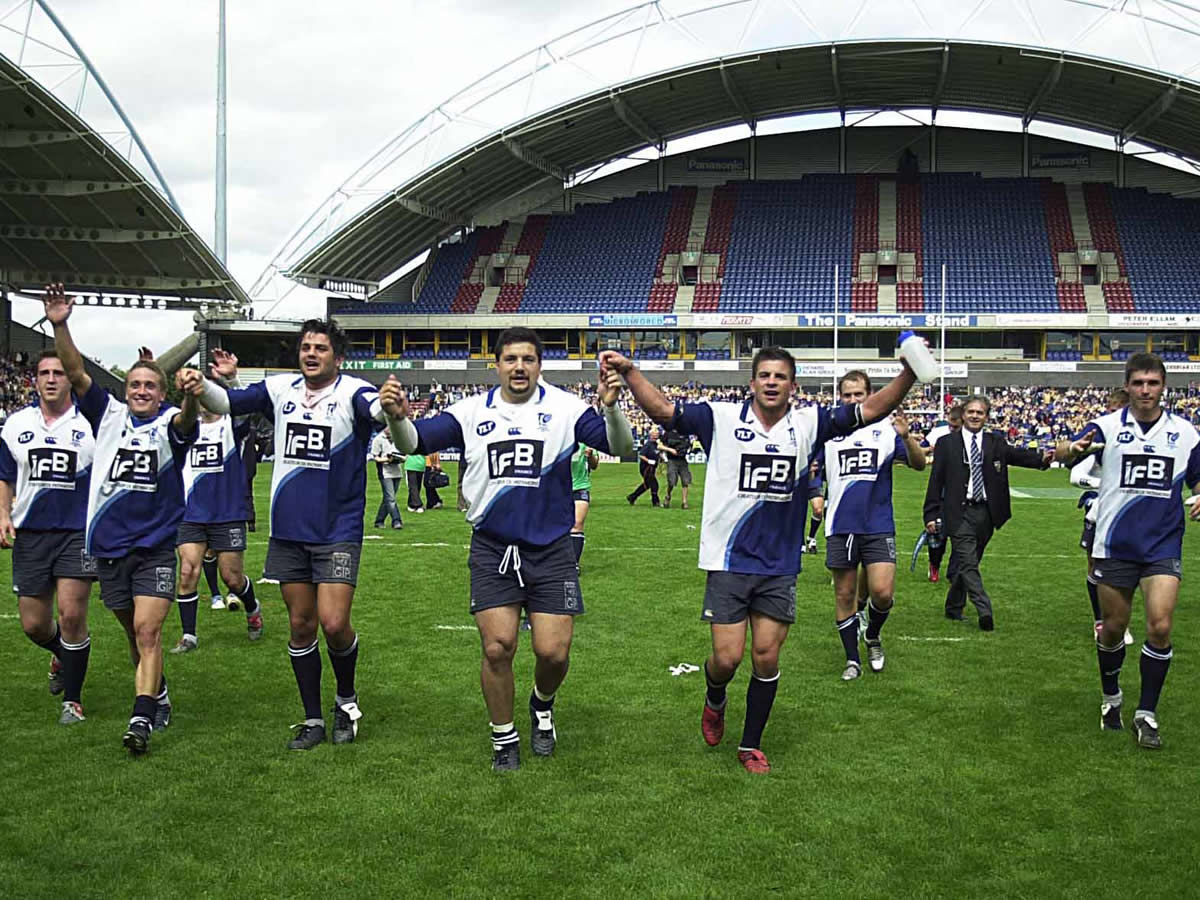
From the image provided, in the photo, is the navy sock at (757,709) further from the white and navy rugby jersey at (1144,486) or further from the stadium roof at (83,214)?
the stadium roof at (83,214)

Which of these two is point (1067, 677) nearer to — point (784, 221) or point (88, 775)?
point (88, 775)

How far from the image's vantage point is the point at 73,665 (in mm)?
6535

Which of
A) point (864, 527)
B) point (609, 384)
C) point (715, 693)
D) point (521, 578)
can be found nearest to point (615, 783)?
point (715, 693)

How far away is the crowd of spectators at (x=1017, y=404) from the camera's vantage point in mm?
42688

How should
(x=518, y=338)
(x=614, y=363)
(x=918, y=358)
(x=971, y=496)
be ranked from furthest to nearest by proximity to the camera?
(x=971, y=496) < (x=518, y=338) < (x=614, y=363) < (x=918, y=358)

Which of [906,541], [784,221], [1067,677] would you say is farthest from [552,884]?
[784,221]

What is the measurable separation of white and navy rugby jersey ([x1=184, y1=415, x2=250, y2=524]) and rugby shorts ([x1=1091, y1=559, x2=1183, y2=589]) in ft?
19.5

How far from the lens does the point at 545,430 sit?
566 centimetres

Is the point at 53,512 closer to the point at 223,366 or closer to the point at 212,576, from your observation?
the point at 223,366

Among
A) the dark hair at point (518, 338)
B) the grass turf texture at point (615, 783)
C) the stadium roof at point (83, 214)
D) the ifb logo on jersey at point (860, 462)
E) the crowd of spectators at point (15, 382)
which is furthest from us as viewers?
the crowd of spectators at point (15, 382)

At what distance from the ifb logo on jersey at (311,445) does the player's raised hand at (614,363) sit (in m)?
1.52

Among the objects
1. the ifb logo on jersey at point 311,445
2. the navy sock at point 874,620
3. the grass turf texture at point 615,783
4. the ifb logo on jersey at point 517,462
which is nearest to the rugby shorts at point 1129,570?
the grass turf texture at point 615,783

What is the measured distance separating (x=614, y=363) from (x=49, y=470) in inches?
136

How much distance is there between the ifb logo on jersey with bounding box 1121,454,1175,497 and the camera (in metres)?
6.23
